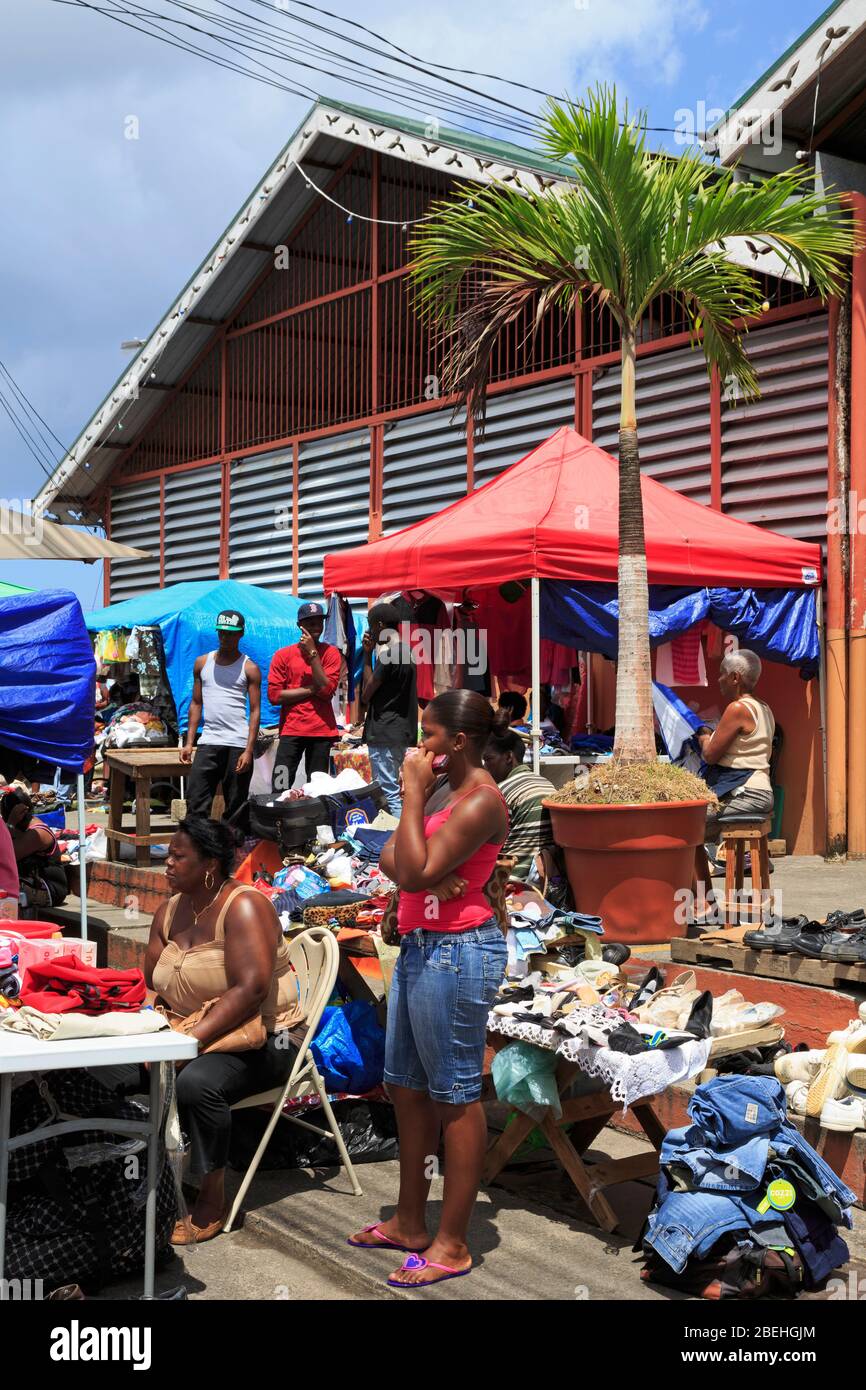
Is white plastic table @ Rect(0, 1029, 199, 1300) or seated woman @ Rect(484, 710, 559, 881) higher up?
seated woman @ Rect(484, 710, 559, 881)

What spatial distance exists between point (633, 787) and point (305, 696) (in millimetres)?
3381

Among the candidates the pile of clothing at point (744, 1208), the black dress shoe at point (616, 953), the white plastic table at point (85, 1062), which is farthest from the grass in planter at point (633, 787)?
the white plastic table at point (85, 1062)

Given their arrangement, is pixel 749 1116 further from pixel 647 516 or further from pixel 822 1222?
pixel 647 516

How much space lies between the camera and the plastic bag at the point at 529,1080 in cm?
496

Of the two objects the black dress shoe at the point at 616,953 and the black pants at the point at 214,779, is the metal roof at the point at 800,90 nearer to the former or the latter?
the black pants at the point at 214,779

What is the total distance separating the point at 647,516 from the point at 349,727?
3.44 metres

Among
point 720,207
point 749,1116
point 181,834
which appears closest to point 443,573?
point 720,207

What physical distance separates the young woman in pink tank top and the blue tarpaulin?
5761mm

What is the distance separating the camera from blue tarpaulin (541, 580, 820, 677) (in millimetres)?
10258

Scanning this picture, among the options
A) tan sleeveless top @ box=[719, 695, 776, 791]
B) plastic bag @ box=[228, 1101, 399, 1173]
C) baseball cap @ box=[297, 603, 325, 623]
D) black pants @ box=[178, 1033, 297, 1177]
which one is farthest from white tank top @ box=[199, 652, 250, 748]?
black pants @ box=[178, 1033, 297, 1177]

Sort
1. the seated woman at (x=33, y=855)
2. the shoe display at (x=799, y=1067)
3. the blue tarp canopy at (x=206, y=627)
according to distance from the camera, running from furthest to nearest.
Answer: the blue tarp canopy at (x=206, y=627) → the seated woman at (x=33, y=855) → the shoe display at (x=799, y=1067)

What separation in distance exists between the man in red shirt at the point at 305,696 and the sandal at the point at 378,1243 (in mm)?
5619

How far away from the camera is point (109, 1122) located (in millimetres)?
4352

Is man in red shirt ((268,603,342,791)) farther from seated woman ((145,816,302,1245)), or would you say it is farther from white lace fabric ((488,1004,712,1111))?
white lace fabric ((488,1004,712,1111))
